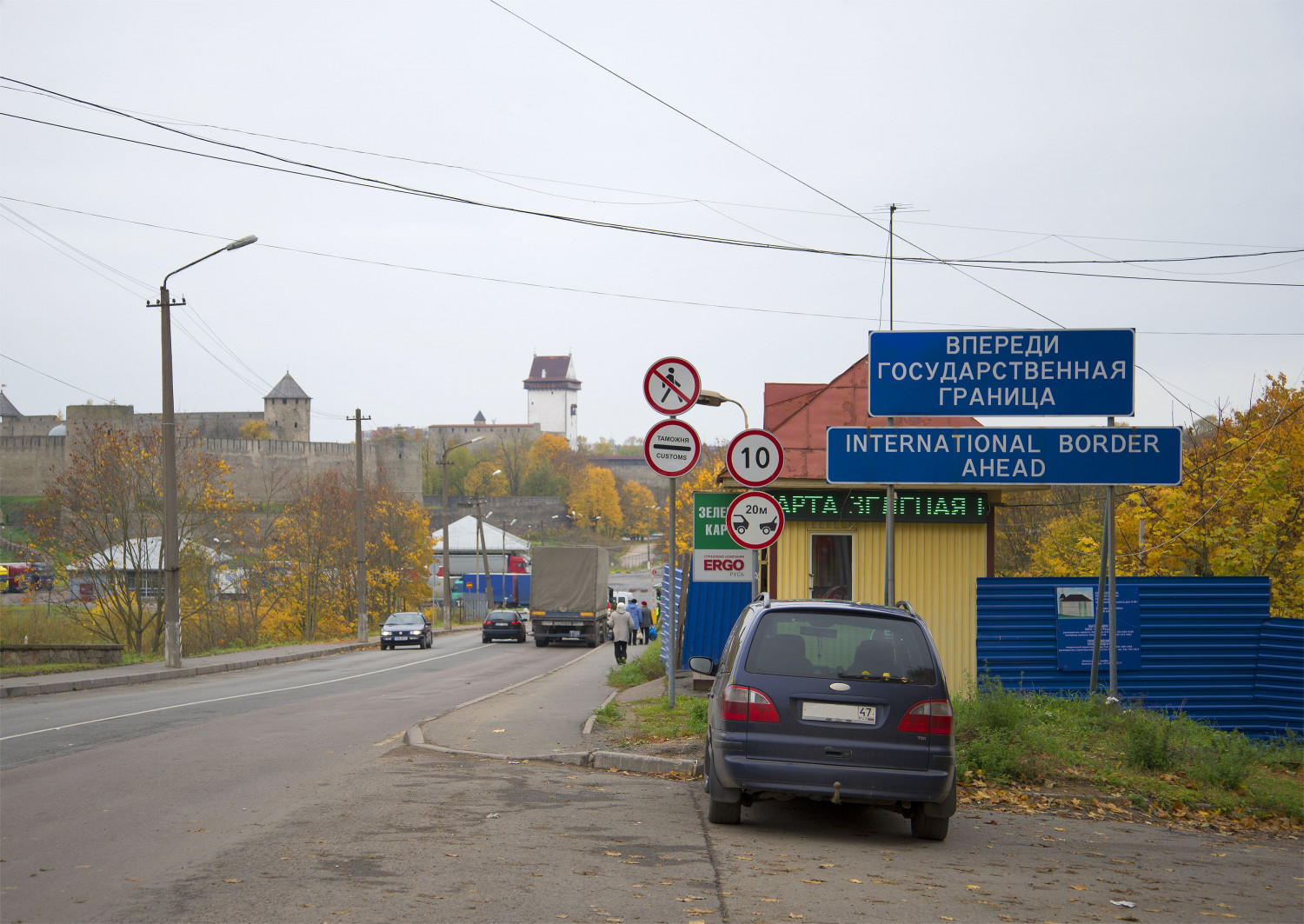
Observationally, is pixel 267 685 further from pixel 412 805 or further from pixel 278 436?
pixel 278 436

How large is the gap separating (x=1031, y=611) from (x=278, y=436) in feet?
441

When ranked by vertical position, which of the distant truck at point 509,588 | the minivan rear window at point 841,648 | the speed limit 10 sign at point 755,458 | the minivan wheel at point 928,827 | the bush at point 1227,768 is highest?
the speed limit 10 sign at point 755,458

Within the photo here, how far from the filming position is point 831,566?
16.6 metres

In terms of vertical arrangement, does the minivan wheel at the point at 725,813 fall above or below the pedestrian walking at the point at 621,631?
above

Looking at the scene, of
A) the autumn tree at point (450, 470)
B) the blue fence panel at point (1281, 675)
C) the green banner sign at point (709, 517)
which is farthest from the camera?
the autumn tree at point (450, 470)

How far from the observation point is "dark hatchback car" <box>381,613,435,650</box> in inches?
1500

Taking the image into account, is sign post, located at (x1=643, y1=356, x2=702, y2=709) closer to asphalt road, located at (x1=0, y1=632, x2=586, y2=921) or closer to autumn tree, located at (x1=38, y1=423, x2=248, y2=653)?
asphalt road, located at (x1=0, y1=632, x2=586, y2=921)

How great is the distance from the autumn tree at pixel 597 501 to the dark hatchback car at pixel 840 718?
127692 mm

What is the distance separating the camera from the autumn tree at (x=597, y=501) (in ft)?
455

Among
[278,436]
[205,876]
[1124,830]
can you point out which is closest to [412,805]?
[205,876]

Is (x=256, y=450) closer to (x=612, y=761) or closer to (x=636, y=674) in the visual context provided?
(x=636, y=674)

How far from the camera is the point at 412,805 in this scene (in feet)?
25.5

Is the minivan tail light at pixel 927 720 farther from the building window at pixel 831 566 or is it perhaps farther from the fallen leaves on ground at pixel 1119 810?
the building window at pixel 831 566

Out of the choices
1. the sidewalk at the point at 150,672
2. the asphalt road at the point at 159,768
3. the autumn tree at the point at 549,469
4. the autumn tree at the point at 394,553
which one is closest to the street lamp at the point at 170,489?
the sidewalk at the point at 150,672
